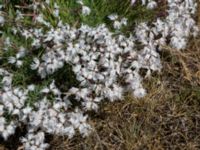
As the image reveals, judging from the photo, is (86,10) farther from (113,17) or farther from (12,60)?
(12,60)

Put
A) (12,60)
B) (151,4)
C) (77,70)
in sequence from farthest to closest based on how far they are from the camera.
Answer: (151,4) → (12,60) → (77,70)

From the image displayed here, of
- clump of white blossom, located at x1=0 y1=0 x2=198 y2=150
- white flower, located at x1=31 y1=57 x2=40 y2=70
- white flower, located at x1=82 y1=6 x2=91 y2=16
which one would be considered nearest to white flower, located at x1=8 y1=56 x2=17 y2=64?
clump of white blossom, located at x1=0 y1=0 x2=198 y2=150

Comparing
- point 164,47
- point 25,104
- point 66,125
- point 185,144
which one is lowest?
point 185,144

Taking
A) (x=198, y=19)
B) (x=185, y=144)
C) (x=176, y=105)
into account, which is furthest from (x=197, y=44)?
(x=185, y=144)

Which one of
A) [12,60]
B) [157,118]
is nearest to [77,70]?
[12,60]

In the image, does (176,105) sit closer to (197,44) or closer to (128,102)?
(128,102)

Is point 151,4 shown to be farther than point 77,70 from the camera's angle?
Yes

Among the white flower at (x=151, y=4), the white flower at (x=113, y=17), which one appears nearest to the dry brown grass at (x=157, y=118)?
the white flower at (x=151, y=4)

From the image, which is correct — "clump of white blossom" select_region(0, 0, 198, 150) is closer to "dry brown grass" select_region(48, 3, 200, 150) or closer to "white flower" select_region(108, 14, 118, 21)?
"white flower" select_region(108, 14, 118, 21)
